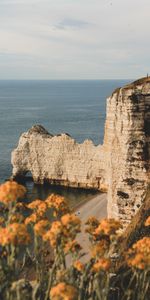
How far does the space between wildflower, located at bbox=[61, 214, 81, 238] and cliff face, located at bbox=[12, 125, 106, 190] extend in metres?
47.8

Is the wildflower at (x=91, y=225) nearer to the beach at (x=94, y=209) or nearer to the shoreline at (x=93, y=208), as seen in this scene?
the beach at (x=94, y=209)

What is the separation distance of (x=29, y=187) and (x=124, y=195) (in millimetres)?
30643

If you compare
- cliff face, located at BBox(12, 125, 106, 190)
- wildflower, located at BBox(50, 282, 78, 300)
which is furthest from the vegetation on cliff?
cliff face, located at BBox(12, 125, 106, 190)

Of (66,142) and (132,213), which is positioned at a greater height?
(66,142)

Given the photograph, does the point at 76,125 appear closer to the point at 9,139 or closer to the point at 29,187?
the point at 9,139

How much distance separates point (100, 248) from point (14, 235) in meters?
2.18

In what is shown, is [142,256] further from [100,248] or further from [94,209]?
[94,209]

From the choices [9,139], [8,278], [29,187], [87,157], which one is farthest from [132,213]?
[9,139]

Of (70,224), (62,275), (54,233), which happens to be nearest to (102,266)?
(62,275)

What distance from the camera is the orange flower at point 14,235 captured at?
10.6 meters

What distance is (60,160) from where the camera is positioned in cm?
6306

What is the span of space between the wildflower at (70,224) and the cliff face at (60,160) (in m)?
47.8

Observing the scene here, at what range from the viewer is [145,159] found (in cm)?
3419

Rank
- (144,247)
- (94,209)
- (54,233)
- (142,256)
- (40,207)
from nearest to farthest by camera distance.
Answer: (54,233) < (142,256) < (144,247) < (40,207) < (94,209)
